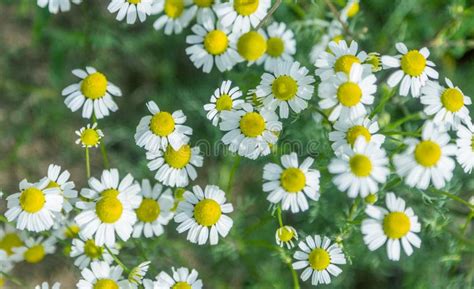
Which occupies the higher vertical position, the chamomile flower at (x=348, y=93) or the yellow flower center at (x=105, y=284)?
the chamomile flower at (x=348, y=93)

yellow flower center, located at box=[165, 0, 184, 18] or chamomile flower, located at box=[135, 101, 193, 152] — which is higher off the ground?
yellow flower center, located at box=[165, 0, 184, 18]

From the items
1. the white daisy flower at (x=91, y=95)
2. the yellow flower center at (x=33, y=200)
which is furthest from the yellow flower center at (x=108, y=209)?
the white daisy flower at (x=91, y=95)

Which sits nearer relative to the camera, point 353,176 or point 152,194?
point 353,176

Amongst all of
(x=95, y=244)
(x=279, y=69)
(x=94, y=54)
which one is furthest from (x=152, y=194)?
(x=94, y=54)

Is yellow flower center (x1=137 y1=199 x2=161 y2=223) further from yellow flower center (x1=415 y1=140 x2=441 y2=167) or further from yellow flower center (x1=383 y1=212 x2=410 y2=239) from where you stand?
yellow flower center (x1=415 y1=140 x2=441 y2=167)

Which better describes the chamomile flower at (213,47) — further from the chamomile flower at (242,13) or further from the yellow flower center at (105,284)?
the yellow flower center at (105,284)

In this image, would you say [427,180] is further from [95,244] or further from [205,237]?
[95,244]

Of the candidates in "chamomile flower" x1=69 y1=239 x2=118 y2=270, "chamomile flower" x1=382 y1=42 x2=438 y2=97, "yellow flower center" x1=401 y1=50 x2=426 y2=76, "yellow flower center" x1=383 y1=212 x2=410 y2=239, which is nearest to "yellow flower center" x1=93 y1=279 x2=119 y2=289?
"chamomile flower" x1=69 y1=239 x2=118 y2=270
